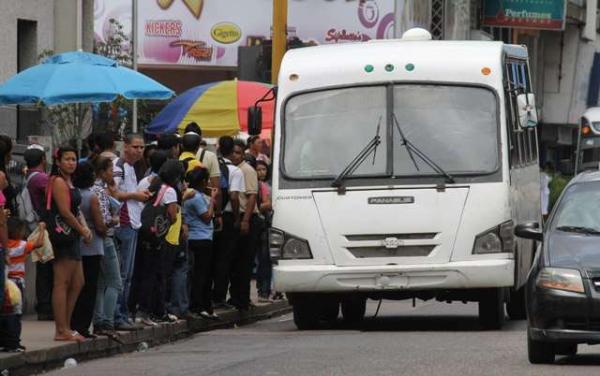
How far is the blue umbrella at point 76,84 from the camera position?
1997 centimetres

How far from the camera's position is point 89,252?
54.6 ft

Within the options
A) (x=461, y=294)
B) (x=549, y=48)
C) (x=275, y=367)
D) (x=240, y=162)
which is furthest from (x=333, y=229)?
(x=549, y=48)

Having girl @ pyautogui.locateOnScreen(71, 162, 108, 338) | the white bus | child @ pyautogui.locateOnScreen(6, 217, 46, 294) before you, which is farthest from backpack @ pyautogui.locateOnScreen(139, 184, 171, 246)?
child @ pyautogui.locateOnScreen(6, 217, 46, 294)

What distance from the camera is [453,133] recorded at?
19531 mm

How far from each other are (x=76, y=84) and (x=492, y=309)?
526 centimetres

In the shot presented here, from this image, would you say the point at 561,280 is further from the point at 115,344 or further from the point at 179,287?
the point at 179,287

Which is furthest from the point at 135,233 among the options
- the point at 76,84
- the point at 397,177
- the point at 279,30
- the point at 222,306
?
the point at 279,30

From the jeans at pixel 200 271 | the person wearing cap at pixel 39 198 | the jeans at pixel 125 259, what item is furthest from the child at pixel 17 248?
the jeans at pixel 200 271

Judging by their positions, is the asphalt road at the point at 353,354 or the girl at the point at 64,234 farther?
the girl at the point at 64,234

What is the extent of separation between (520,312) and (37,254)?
7852 mm

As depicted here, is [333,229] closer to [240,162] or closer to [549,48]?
[240,162]

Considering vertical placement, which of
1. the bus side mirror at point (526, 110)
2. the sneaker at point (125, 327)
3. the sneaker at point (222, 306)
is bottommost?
the sneaker at point (222, 306)

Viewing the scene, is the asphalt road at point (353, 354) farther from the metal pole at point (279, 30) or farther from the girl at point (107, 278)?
the metal pole at point (279, 30)

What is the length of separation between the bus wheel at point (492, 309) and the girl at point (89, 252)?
4662 mm
